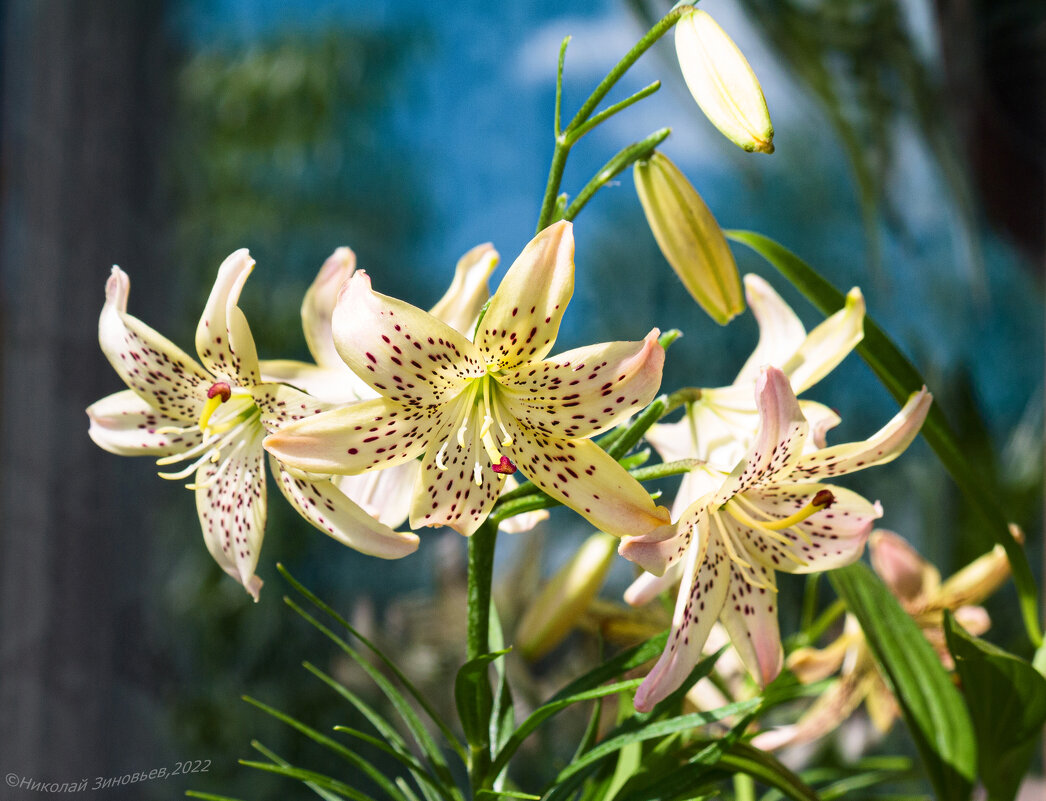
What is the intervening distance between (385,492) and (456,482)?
7cm

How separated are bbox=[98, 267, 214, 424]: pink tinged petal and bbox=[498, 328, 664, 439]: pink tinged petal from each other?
0.12m

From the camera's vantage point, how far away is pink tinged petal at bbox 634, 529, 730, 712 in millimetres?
262

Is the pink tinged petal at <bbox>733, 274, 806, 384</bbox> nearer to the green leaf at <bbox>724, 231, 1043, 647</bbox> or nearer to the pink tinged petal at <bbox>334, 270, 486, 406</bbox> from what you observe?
the green leaf at <bbox>724, 231, 1043, 647</bbox>

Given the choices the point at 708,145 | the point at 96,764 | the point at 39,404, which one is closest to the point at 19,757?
the point at 96,764

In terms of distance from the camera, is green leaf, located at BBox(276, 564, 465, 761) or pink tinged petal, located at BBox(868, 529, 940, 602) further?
pink tinged petal, located at BBox(868, 529, 940, 602)

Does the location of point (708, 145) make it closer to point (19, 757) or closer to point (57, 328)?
point (57, 328)

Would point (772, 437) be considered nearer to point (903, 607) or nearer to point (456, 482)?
point (456, 482)

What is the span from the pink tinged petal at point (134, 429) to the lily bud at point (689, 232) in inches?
8.0

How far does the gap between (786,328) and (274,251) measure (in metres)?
0.50

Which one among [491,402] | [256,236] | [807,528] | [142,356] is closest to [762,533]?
[807,528]

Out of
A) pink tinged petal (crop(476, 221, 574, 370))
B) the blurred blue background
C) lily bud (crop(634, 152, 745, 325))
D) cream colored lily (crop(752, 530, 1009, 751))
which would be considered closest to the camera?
pink tinged petal (crop(476, 221, 574, 370))

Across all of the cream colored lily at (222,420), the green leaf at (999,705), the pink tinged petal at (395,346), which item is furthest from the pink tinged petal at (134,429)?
the green leaf at (999,705)

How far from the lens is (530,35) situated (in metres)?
0.79

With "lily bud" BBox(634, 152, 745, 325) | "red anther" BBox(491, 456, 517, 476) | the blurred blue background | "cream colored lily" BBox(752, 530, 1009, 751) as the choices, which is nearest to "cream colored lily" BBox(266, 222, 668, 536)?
"red anther" BBox(491, 456, 517, 476)
